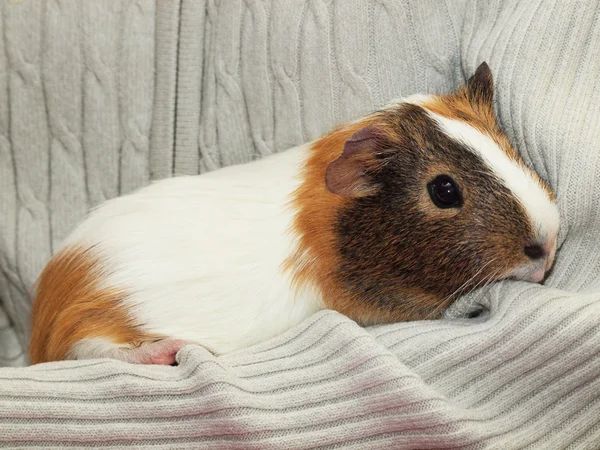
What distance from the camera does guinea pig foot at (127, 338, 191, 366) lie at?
127 centimetres

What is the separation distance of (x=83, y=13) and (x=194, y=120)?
1.28 ft

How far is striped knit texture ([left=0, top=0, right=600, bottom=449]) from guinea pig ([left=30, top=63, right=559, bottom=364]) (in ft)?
0.25

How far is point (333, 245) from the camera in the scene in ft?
4.45

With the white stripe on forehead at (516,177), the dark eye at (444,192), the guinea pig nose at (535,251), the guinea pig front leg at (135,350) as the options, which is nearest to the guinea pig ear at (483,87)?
the white stripe on forehead at (516,177)

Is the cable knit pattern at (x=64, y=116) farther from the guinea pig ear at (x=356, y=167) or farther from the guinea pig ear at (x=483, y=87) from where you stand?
the guinea pig ear at (x=483, y=87)

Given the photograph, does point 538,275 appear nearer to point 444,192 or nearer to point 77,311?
point 444,192

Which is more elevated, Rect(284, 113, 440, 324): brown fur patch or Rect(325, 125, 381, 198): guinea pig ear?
Rect(325, 125, 381, 198): guinea pig ear

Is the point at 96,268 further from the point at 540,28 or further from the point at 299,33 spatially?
the point at 540,28

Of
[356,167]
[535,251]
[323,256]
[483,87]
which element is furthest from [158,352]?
[483,87]

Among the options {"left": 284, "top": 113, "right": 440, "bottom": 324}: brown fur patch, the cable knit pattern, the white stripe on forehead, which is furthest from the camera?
the cable knit pattern

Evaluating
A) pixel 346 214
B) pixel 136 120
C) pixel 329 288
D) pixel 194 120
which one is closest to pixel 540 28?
pixel 346 214

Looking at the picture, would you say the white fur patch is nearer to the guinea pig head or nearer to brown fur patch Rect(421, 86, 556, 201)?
the guinea pig head

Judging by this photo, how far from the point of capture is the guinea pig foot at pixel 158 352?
1.27 metres

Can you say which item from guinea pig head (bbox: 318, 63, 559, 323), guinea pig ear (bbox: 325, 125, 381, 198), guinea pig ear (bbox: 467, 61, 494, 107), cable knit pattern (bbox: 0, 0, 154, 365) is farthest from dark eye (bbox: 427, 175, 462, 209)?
cable knit pattern (bbox: 0, 0, 154, 365)
